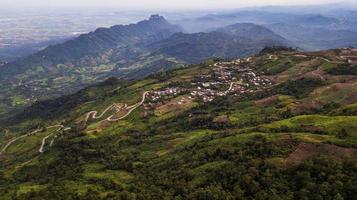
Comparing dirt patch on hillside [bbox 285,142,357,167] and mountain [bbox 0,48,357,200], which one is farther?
dirt patch on hillside [bbox 285,142,357,167]

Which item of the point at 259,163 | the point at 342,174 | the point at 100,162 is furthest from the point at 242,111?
the point at 342,174

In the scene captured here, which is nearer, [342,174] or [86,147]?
[342,174]

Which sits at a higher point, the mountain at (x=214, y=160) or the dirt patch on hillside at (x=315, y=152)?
the dirt patch on hillside at (x=315, y=152)

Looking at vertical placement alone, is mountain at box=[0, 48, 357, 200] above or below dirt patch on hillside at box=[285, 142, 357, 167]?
below

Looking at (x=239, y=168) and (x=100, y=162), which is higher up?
(x=239, y=168)

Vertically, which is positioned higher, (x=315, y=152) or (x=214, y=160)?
(x=315, y=152)

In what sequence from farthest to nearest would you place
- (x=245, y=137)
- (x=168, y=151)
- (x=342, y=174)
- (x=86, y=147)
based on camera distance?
(x=86, y=147)
(x=168, y=151)
(x=245, y=137)
(x=342, y=174)

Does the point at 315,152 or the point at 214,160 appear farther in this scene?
the point at 214,160

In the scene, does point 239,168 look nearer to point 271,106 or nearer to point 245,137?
point 245,137
